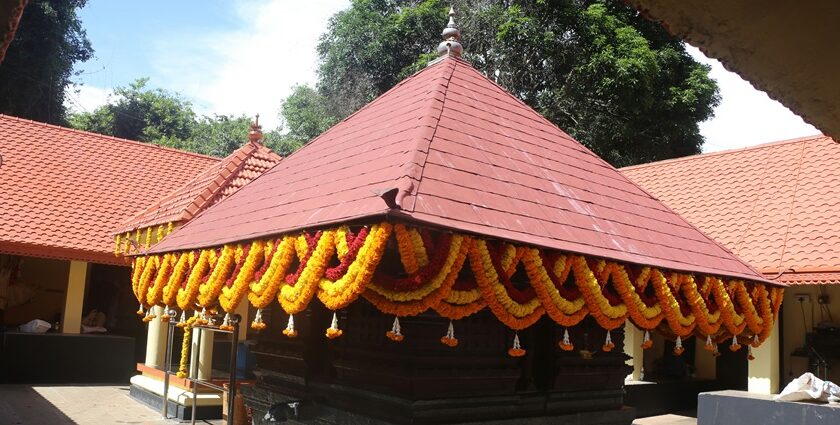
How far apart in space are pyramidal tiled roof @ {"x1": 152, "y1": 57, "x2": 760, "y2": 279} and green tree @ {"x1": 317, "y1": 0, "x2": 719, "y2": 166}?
42.5 ft

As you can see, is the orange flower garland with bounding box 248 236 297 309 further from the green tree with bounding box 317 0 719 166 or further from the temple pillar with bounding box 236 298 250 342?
the green tree with bounding box 317 0 719 166

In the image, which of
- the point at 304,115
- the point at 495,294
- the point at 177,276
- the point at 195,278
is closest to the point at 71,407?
the point at 177,276

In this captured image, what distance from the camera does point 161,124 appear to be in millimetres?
31688

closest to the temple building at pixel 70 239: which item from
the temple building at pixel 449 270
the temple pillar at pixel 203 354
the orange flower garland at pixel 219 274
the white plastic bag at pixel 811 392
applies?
the temple pillar at pixel 203 354

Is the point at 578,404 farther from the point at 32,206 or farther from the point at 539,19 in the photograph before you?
the point at 539,19

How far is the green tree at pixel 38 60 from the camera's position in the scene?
66.1ft

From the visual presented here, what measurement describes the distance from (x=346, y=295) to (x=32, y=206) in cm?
1020

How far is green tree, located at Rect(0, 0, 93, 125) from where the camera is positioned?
66.1 ft

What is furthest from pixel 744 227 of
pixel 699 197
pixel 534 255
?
pixel 534 255

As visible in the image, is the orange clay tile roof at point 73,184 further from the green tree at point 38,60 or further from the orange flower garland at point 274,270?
the orange flower garland at point 274,270

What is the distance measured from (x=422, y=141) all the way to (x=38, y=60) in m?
19.4

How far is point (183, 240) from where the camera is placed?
21.8 ft

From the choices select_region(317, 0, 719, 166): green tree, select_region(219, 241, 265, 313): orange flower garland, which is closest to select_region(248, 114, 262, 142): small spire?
select_region(219, 241, 265, 313): orange flower garland

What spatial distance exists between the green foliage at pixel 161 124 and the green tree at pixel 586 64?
9.19 meters
